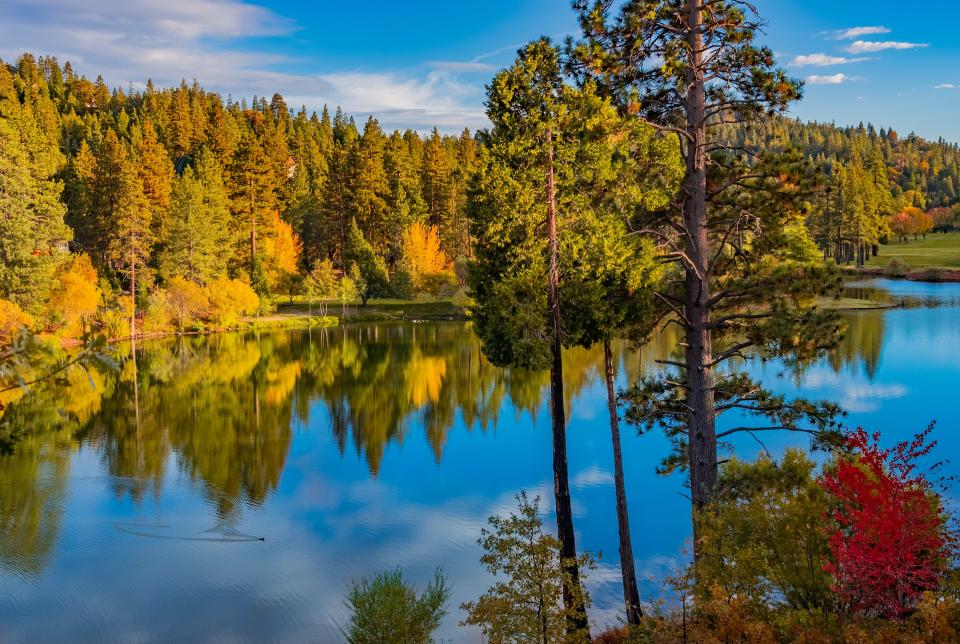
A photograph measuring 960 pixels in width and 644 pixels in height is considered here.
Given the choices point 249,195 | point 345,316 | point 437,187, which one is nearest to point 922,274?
point 437,187

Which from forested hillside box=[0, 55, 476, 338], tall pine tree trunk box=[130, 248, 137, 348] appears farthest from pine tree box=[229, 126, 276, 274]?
tall pine tree trunk box=[130, 248, 137, 348]

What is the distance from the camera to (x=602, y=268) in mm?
14398

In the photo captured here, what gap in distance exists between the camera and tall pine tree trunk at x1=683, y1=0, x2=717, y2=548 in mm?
12805

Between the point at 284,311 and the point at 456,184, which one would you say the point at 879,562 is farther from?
the point at 456,184

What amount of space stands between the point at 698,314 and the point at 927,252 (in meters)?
102

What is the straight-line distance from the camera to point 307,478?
24.6 meters

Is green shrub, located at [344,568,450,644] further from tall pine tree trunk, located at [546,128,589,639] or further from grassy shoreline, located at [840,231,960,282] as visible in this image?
grassy shoreline, located at [840,231,960,282]

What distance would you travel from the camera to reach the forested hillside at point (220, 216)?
49.2 m

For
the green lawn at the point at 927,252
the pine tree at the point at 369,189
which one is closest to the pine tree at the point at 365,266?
the pine tree at the point at 369,189

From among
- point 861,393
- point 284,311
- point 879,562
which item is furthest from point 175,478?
point 284,311

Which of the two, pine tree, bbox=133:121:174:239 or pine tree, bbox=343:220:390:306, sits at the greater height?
pine tree, bbox=133:121:174:239

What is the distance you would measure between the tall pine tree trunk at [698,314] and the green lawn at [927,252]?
88.2 metres

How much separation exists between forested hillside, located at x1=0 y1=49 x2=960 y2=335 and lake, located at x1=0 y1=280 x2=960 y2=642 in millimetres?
13856

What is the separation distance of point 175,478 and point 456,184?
66511mm
